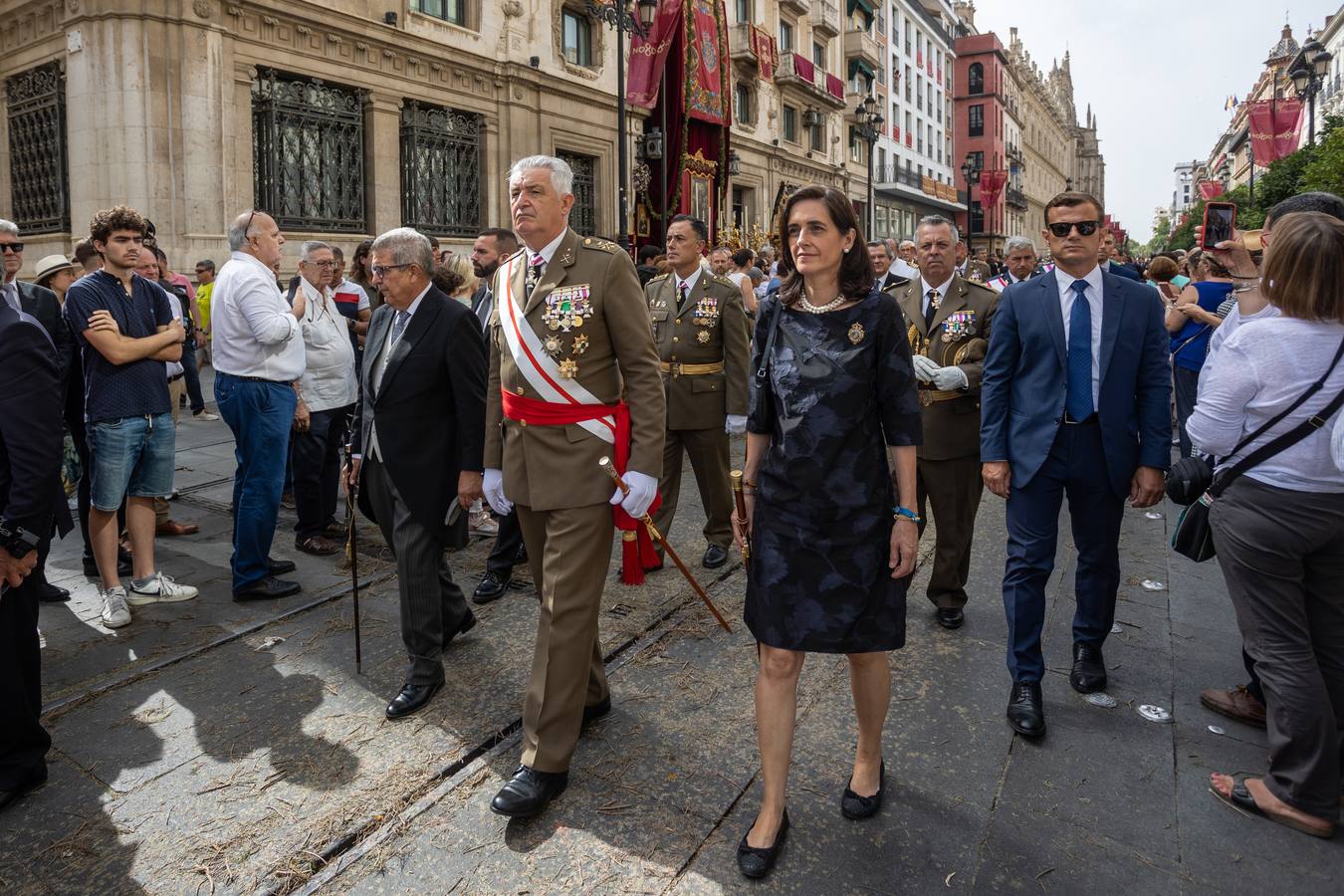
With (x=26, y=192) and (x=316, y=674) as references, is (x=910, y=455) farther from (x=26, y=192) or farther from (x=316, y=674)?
(x=26, y=192)

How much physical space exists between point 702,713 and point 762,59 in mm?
26433

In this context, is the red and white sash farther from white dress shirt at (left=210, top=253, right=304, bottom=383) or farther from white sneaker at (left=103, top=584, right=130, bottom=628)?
white sneaker at (left=103, top=584, right=130, bottom=628)

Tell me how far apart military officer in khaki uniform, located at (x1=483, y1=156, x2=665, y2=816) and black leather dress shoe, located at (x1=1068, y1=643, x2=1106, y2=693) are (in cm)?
214

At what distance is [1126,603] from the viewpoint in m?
4.76

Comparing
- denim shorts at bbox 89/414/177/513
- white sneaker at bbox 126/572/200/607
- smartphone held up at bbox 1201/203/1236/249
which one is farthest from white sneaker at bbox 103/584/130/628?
smartphone held up at bbox 1201/203/1236/249

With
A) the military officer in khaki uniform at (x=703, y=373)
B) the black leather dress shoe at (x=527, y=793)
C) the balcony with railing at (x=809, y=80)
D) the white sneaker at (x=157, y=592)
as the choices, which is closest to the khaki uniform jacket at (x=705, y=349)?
the military officer in khaki uniform at (x=703, y=373)

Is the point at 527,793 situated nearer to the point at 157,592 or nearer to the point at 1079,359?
the point at 1079,359

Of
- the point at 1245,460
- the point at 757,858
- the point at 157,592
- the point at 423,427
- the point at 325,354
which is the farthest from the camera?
the point at 325,354

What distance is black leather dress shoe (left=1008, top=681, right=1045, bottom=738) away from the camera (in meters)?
3.23

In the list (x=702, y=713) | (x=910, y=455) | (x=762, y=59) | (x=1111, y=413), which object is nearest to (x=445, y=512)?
(x=702, y=713)

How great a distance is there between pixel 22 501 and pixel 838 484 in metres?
2.67

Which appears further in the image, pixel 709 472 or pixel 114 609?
pixel 709 472

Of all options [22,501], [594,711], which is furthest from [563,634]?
[22,501]

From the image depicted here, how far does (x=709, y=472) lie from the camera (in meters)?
5.49
